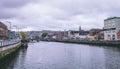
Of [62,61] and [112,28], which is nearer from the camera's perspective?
[62,61]

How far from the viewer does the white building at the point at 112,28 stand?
118 meters

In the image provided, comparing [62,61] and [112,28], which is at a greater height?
[112,28]

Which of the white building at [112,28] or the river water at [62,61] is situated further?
the white building at [112,28]

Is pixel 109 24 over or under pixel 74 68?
over

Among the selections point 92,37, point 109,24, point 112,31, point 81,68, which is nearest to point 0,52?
point 81,68

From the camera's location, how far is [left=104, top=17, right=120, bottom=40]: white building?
388ft

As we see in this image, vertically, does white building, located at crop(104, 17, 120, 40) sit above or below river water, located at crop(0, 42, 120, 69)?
above

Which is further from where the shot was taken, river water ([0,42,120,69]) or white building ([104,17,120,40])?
white building ([104,17,120,40])

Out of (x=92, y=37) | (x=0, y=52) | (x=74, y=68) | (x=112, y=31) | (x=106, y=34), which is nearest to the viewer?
(x=74, y=68)

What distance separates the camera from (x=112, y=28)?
12275 centimetres

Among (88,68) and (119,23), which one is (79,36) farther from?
(88,68)

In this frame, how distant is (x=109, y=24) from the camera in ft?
428

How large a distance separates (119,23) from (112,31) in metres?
5.58

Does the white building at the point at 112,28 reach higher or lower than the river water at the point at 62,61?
higher
